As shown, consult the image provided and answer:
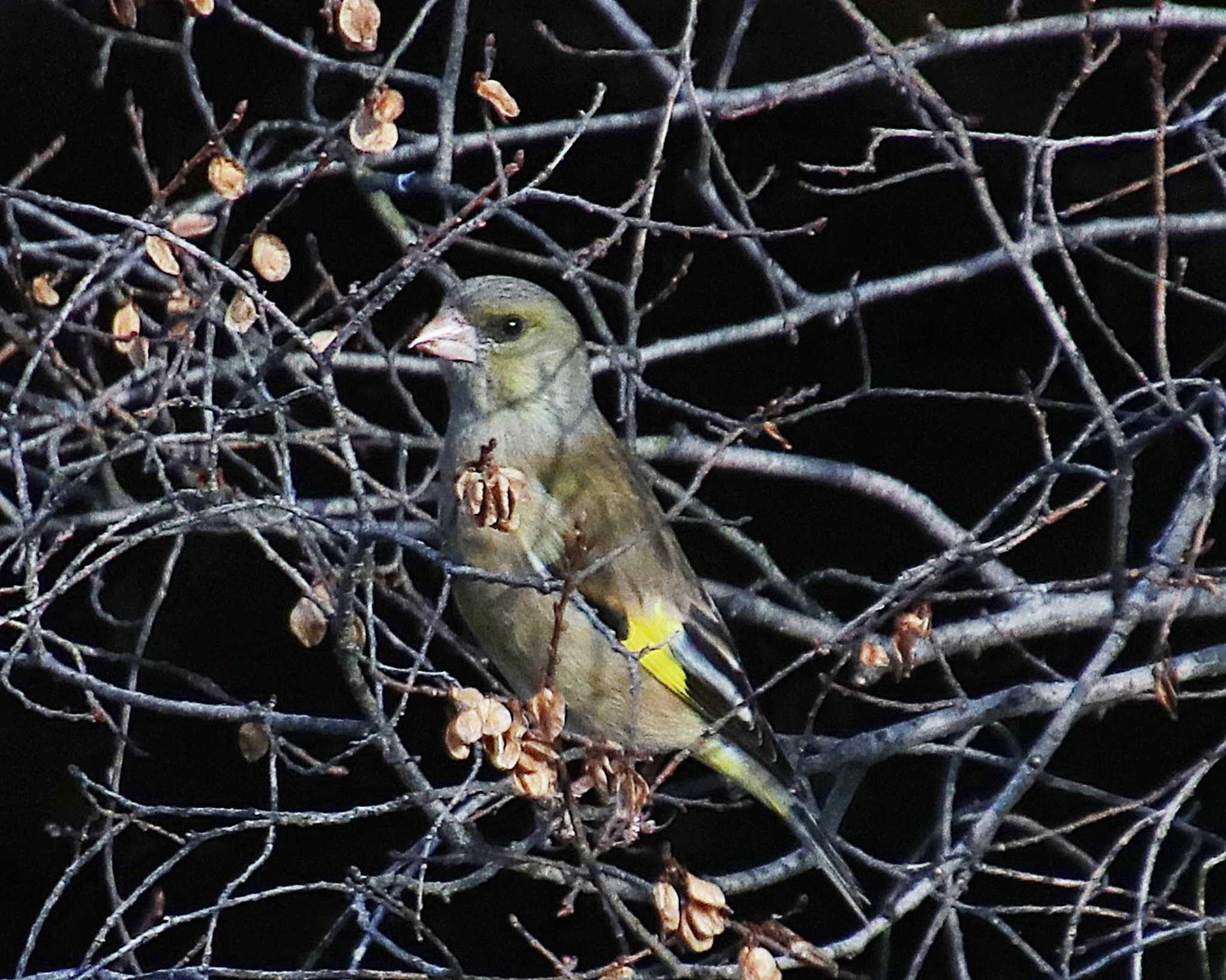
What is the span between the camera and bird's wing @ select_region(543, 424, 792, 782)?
4340 mm

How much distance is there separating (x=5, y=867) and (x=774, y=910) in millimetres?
2556

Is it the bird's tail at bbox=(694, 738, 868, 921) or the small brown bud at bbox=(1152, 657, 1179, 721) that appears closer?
the small brown bud at bbox=(1152, 657, 1179, 721)

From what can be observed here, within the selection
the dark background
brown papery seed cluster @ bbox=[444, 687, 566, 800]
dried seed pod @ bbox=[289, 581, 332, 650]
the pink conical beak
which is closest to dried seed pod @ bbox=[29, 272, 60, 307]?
the pink conical beak

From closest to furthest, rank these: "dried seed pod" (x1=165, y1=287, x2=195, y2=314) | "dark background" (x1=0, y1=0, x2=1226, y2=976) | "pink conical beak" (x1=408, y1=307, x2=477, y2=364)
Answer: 1. "dried seed pod" (x1=165, y1=287, x2=195, y2=314)
2. "pink conical beak" (x1=408, y1=307, x2=477, y2=364)
3. "dark background" (x1=0, y1=0, x2=1226, y2=976)

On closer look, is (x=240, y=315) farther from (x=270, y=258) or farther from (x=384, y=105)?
(x=384, y=105)

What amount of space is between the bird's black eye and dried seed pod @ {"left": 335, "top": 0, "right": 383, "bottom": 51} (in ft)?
3.50

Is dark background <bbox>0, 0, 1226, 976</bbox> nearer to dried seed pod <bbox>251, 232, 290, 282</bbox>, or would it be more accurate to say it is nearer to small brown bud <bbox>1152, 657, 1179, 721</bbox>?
small brown bud <bbox>1152, 657, 1179, 721</bbox>

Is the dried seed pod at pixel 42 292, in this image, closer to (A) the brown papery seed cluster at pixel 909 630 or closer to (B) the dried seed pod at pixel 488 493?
(B) the dried seed pod at pixel 488 493

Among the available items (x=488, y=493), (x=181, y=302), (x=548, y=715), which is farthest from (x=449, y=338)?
(x=548, y=715)

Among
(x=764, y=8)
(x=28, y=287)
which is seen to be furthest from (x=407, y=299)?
(x=28, y=287)

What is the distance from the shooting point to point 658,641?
4.38 metres

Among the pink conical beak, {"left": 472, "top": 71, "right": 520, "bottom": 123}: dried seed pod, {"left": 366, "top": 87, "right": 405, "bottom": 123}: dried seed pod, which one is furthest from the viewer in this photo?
the pink conical beak

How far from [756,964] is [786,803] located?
1.44 m

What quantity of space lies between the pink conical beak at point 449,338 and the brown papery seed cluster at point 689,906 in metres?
1.60
